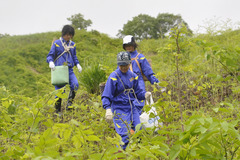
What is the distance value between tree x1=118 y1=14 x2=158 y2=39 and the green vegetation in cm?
1471

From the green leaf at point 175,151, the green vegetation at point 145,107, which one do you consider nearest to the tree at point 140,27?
the green vegetation at point 145,107

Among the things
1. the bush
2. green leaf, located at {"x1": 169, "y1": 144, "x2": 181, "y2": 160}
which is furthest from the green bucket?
green leaf, located at {"x1": 169, "y1": 144, "x2": 181, "y2": 160}

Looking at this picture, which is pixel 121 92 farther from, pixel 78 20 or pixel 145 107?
pixel 78 20

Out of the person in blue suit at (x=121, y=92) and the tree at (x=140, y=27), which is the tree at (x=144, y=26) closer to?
the tree at (x=140, y=27)

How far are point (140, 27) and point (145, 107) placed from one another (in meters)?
30.2

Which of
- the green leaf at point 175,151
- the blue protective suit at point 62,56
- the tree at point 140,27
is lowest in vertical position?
the green leaf at point 175,151

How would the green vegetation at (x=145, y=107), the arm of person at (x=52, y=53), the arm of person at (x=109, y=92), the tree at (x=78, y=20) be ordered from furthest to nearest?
1. the tree at (x=78, y=20)
2. the arm of person at (x=52, y=53)
3. the arm of person at (x=109, y=92)
4. the green vegetation at (x=145, y=107)

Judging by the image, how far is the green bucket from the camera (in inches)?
177

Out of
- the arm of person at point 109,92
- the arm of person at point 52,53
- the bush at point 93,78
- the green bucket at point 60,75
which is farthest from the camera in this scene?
the bush at point 93,78

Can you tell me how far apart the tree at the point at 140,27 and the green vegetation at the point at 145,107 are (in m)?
14.7

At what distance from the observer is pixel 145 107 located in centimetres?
139

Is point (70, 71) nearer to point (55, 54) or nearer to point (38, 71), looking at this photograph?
point (55, 54)

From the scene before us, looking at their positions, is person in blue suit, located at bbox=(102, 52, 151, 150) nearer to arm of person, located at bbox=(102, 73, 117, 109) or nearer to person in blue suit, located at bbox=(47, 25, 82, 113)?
arm of person, located at bbox=(102, 73, 117, 109)

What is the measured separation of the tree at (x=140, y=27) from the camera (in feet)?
99.5
